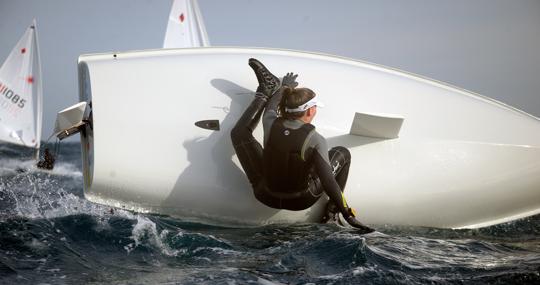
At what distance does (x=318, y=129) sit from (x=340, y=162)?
1.32 ft

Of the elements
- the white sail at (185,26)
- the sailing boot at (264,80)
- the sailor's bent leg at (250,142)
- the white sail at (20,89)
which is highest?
the white sail at (185,26)

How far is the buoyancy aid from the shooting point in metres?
4.33

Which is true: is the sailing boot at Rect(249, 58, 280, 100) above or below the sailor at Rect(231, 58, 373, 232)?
above

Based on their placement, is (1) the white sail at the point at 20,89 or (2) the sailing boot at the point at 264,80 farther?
(1) the white sail at the point at 20,89

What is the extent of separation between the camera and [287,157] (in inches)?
172

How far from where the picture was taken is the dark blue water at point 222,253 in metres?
3.36

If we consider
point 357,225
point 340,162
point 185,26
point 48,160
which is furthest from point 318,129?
point 185,26

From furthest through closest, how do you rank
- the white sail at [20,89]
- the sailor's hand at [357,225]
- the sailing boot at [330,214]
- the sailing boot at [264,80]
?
the white sail at [20,89] < the sailing boot at [330,214] < the sailing boot at [264,80] < the sailor's hand at [357,225]

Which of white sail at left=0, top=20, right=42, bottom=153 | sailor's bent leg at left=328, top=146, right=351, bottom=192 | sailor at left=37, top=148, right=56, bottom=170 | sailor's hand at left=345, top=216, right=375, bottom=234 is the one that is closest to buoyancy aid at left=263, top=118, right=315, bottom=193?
sailor's bent leg at left=328, top=146, right=351, bottom=192

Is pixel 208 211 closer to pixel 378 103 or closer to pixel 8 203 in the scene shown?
pixel 378 103

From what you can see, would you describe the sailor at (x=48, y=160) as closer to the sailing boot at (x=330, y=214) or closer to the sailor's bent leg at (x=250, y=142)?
the sailor's bent leg at (x=250, y=142)

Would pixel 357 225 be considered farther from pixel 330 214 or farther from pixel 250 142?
pixel 250 142

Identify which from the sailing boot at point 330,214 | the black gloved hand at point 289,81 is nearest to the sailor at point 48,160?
the black gloved hand at point 289,81

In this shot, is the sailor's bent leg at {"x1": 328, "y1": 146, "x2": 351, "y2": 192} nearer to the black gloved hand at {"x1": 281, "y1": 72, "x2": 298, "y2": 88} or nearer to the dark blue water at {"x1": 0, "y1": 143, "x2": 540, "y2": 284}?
the dark blue water at {"x1": 0, "y1": 143, "x2": 540, "y2": 284}
